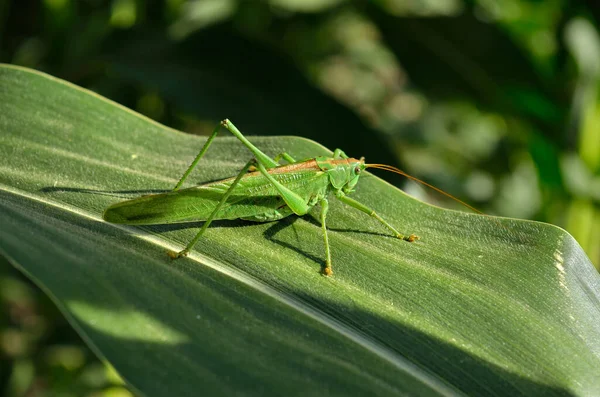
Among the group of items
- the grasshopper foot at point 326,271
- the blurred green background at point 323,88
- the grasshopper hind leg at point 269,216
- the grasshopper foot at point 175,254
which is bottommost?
the grasshopper foot at point 175,254

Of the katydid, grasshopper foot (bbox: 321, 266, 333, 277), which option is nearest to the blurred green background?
the katydid

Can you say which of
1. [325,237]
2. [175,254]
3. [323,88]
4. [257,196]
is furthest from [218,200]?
[323,88]

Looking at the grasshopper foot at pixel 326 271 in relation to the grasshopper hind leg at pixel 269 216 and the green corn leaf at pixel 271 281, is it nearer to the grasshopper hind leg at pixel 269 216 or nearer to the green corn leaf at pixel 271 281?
the green corn leaf at pixel 271 281

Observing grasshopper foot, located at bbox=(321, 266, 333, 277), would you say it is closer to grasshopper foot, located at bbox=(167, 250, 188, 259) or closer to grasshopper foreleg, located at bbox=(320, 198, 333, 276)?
grasshopper foreleg, located at bbox=(320, 198, 333, 276)

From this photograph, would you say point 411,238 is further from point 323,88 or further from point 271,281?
point 323,88

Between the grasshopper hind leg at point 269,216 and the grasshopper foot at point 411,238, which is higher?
the grasshopper foot at point 411,238

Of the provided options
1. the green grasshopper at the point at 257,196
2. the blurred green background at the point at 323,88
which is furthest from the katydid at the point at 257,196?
the blurred green background at the point at 323,88

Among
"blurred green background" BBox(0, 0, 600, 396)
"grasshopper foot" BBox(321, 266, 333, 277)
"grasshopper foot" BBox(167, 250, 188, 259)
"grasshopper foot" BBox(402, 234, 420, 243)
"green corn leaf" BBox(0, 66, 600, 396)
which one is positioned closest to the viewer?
"green corn leaf" BBox(0, 66, 600, 396)
